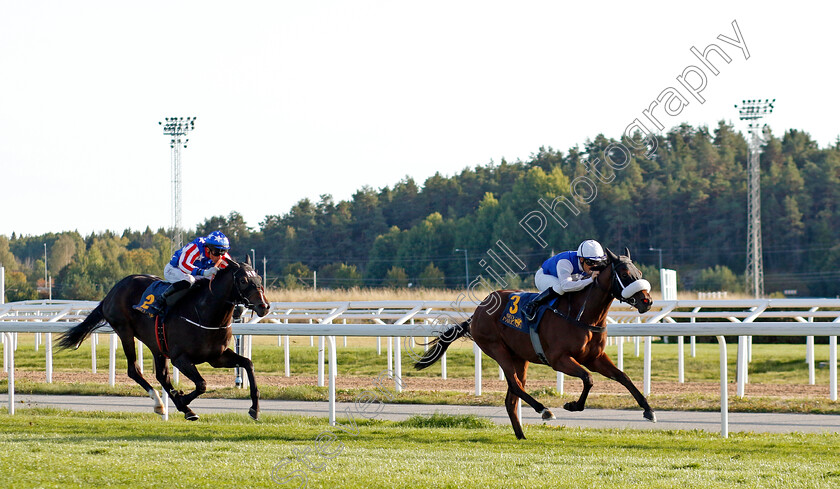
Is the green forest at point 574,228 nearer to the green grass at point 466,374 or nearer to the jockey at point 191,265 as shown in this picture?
the green grass at point 466,374

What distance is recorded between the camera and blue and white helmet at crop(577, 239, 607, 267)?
694 cm

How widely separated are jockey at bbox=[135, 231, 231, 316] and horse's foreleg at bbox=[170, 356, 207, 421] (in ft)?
1.89

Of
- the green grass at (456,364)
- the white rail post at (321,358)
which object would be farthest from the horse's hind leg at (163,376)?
the green grass at (456,364)

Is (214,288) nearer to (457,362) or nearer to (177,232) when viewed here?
(457,362)

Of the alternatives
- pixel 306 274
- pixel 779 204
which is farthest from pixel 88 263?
pixel 779 204

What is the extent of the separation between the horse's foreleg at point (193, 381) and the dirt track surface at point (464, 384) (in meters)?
4.17

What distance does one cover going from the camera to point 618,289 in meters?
6.56

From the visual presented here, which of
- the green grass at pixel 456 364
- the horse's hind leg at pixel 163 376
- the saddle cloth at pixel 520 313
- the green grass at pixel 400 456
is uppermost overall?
the saddle cloth at pixel 520 313

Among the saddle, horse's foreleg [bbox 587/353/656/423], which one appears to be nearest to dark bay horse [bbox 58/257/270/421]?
the saddle

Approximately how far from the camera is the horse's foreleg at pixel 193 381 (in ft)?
25.0

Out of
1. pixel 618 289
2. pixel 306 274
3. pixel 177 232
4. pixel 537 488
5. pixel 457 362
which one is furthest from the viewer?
pixel 306 274

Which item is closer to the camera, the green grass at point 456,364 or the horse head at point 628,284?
the horse head at point 628,284

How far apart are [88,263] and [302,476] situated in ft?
150

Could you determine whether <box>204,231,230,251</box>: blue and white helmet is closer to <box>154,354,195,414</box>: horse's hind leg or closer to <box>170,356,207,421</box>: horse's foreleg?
<box>170,356,207,421</box>: horse's foreleg
